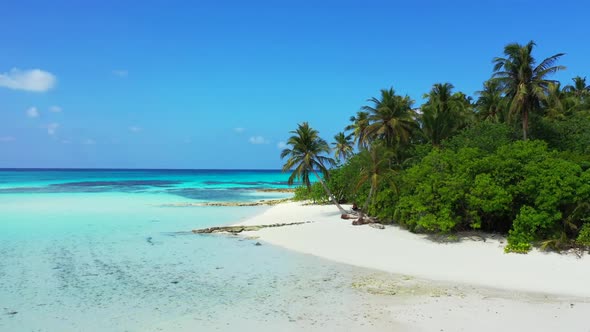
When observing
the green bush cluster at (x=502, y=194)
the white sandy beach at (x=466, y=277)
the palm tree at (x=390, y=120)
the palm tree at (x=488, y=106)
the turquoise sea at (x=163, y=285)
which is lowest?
the turquoise sea at (x=163, y=285)

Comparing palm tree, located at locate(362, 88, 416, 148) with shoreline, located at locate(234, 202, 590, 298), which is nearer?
shoreline, located at locate(234, 202, 590, 298)

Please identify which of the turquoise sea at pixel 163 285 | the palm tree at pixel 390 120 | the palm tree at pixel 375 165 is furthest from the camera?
the palm tree at pixel 390 120

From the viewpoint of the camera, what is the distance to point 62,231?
2364cm

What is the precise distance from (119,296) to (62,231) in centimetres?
1438

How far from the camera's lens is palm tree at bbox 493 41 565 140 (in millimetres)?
27922

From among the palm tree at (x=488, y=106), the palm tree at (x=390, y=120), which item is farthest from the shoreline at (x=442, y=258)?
the palm tree at (x=488, y=106)

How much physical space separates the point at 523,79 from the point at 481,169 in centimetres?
1504

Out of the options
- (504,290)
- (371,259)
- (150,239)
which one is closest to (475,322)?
(504,290)

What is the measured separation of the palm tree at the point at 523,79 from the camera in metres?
27.9

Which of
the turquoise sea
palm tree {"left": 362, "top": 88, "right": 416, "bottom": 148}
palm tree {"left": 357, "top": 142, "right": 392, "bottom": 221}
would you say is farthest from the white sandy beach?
palm tree {"left": 362, "top": 88, "right": 416, "bottom": 148}

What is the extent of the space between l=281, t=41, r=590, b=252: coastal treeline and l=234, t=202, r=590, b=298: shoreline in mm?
786

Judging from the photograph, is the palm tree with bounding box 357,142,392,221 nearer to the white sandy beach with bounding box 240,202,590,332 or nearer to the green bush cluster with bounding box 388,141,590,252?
the green bush cluster with bounding box 388,141,590,252

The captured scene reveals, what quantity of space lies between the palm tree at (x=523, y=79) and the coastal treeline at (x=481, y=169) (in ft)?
0.21

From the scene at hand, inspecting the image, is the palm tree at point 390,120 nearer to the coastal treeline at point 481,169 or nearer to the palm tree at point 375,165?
the coastal treeline at point 481,169
